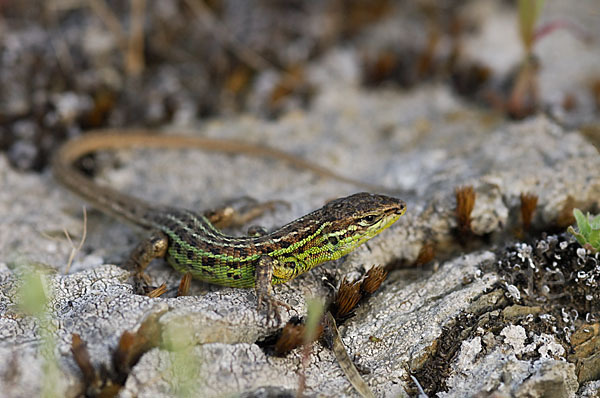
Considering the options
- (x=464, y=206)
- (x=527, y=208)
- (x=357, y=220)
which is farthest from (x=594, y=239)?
(x=357, y=220)

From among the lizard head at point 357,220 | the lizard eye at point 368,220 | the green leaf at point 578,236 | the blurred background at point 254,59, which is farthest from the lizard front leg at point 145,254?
the green leaf at point 578,236

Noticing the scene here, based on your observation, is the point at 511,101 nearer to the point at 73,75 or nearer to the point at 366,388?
the point at 366,388

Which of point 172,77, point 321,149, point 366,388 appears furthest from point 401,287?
point 172,77

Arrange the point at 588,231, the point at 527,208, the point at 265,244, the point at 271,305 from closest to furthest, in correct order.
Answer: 1. the point at 271,305
2. the point at 588,231
3. the point at 265,244
4. the point at 527,208

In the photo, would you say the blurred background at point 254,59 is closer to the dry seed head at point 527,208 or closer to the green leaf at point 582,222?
the dry seed head at point 527,208

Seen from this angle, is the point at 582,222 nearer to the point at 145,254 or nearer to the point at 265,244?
the point at 265,244

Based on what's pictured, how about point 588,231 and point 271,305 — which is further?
point 588,231

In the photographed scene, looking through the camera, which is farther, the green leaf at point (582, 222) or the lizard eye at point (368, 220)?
the lizard eye at point (368, 220)
